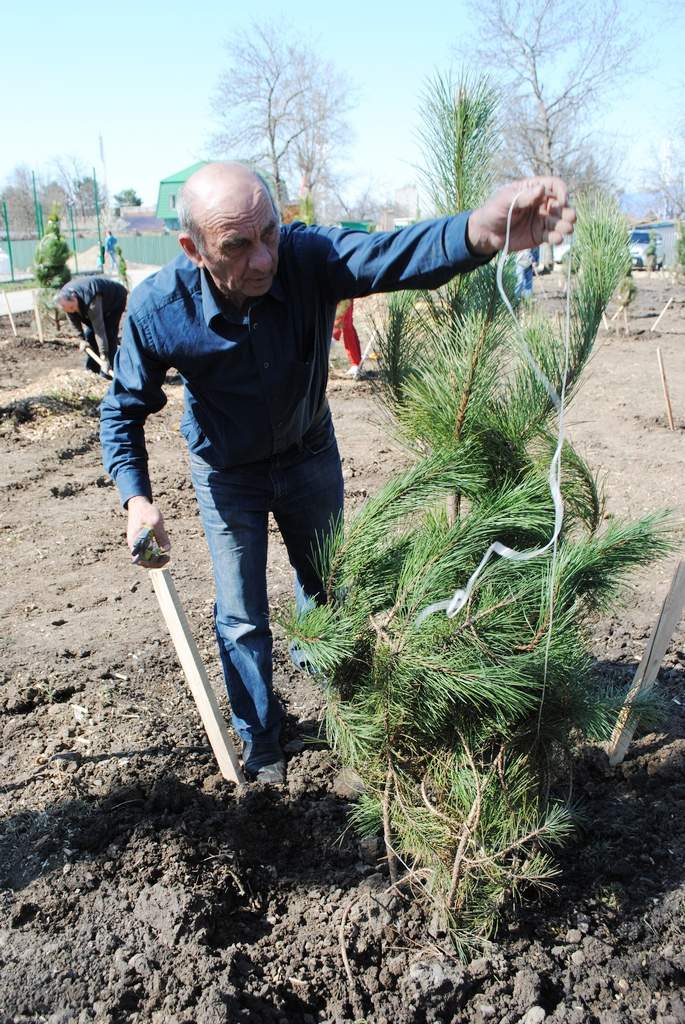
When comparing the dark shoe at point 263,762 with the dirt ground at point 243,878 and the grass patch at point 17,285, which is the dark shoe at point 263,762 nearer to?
the dirt ground at point 243,878

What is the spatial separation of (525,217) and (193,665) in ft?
5.25

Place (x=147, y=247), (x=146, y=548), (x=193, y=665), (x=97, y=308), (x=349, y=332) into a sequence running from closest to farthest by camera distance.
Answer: (x=146, y=548) → (x=193, y=665) → (x=97, y=308) → (x=349, y=332) → (x=147, y=247)

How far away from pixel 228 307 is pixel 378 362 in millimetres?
414

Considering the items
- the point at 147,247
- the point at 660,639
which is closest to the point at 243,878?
the point at 660,639

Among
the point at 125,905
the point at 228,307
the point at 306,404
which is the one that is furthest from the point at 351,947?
the point at 228,307

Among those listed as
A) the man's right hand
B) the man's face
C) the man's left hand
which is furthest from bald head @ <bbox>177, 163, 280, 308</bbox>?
the man's right hand

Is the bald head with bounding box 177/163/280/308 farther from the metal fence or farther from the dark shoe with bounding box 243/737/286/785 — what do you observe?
the metal fence

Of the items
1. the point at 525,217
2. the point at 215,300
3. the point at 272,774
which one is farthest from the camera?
the point at 272,774

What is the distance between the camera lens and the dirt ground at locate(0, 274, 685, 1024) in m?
2.05

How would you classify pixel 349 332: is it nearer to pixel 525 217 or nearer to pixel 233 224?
pixel 233 224

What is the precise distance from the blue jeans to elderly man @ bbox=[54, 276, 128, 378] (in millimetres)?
6872

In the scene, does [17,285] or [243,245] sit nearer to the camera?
[243,245]

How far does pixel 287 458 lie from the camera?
256 centimetres

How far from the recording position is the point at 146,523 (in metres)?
2.33
